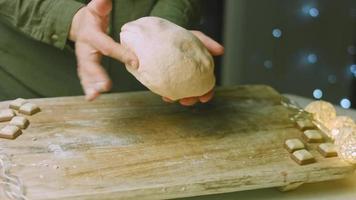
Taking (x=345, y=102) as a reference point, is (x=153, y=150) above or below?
above

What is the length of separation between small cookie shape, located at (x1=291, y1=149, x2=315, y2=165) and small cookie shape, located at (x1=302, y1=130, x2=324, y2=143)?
0.06 metres

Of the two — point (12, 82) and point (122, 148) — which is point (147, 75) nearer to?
point (122, 148)

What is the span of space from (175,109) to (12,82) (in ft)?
1.13

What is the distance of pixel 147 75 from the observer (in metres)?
0.94

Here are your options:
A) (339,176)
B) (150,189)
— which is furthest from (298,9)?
(150,189)

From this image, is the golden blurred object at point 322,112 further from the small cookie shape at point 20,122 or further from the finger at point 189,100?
the small cookie shape at point 20,122

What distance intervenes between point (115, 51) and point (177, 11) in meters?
0.29

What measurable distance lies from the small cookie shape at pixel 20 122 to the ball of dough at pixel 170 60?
0.63 feet

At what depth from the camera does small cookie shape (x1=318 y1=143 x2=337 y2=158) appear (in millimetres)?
940

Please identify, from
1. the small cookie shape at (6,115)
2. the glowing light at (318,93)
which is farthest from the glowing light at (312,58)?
the small cookie shape at (6,115)

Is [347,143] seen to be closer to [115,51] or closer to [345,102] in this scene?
[115,51]

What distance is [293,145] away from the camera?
3.11 ft

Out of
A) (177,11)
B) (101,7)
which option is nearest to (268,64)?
(177,11)

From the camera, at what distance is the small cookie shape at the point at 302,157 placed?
0.91 metres
